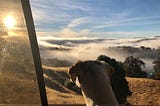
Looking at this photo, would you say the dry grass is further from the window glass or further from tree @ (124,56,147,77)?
the window glass

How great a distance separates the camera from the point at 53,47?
7.96 m

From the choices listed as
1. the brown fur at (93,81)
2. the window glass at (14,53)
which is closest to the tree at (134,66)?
the window glass at (14,53)

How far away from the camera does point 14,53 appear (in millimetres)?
3957

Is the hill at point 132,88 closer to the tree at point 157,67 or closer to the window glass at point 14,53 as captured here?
the tree at point 157,67

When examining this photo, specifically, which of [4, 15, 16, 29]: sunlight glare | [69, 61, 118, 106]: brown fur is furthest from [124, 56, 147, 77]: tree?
[69, 61, 118, 106]: brown fur

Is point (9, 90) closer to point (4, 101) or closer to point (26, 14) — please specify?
point (4, 101)

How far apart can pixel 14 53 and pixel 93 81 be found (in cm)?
229

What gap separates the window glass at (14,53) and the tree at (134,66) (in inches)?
122

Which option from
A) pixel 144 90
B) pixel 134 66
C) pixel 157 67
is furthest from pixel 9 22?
pixel 144 90

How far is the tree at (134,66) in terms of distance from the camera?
7222 millimetres

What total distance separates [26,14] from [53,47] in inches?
211

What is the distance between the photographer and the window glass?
3.09 m

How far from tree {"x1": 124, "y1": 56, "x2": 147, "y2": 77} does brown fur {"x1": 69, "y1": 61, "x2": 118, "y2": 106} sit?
17.2 ft

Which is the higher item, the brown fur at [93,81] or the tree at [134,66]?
the brown fur at [93,81]
